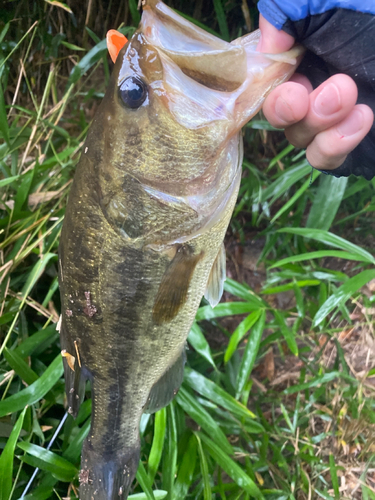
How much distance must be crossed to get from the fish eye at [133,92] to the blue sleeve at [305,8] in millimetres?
287

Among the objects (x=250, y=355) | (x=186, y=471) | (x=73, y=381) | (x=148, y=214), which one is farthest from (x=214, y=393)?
(x=148, y=214)

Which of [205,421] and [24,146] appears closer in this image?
[205,421]

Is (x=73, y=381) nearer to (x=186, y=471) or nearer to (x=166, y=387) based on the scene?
(x=166, y=387)

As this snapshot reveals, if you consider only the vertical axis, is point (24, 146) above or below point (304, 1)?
below

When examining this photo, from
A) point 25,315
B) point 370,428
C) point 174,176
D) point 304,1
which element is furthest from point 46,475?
point 304,1

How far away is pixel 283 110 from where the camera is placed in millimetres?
667

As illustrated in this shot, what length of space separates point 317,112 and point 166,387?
34.8 inches

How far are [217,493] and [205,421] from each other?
43 centimetres

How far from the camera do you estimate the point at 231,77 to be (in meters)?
0.63

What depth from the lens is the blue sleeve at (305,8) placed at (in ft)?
2.06

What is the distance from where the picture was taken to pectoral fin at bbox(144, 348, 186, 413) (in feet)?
3.38

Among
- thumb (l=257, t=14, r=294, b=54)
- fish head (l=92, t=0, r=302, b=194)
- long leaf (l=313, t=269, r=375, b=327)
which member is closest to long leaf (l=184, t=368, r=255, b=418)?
long leaf (l=313, t=269, r=375, b=327)

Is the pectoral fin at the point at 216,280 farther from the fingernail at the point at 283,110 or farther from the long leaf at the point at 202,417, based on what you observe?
the long leaf at the point at 202,417

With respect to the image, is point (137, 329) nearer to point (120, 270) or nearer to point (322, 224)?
point (120, 270)
